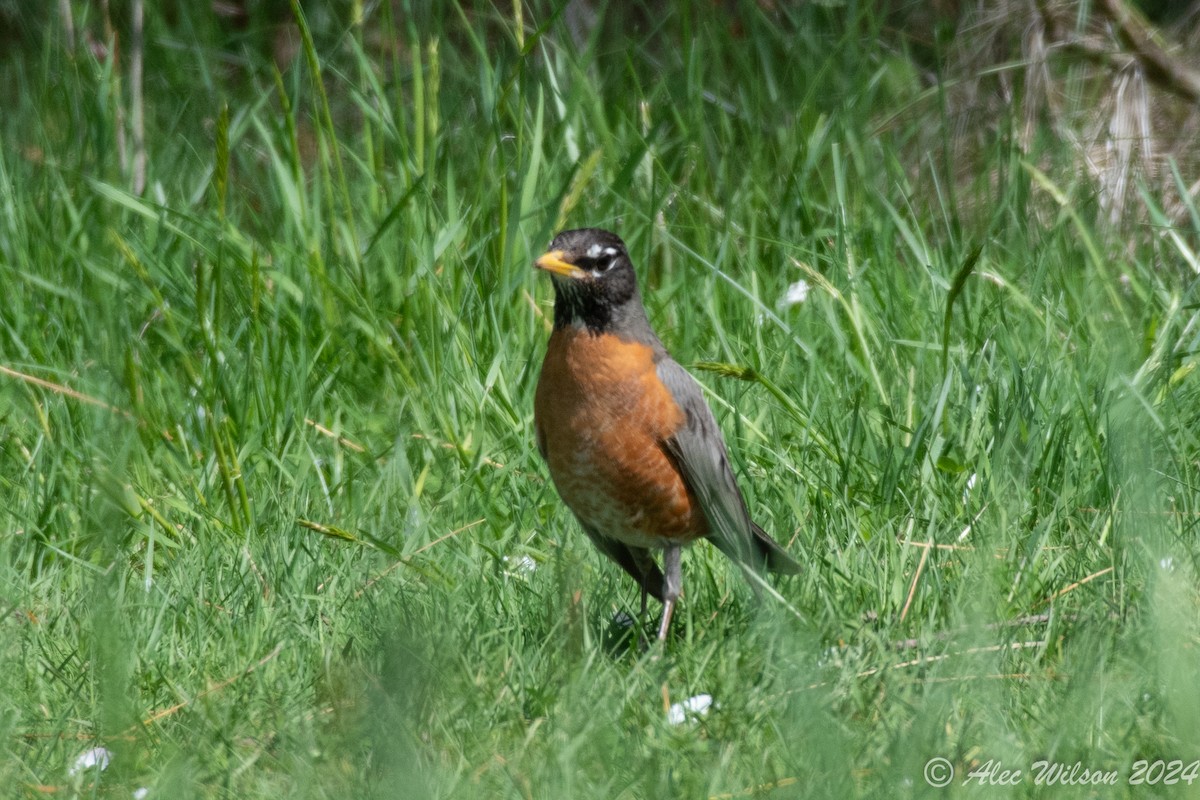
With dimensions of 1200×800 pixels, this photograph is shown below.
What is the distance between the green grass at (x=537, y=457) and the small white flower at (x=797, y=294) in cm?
11

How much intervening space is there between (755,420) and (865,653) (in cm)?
143

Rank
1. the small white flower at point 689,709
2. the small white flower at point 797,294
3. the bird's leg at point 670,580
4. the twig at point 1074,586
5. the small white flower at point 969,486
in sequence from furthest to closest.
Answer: the small white flower at point 797,294, the small white flower at point 969,486, the bird's leg at point 670,580, the twig at point 1074,586, the small white flower at point 689,709

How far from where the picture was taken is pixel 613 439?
3.35 metres

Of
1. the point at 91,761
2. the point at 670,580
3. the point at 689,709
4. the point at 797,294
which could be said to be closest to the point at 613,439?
the point at 670,580

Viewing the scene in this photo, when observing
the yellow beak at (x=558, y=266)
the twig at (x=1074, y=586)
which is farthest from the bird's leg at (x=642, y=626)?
the twig at (x=1074, y=586)

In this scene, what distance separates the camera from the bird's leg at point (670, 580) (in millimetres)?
3306

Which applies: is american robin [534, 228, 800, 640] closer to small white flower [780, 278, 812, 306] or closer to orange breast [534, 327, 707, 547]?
orange breast [534, 327, 707, 547]

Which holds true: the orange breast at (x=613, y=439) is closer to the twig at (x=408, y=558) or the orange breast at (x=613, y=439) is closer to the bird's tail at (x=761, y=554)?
the bird's tail at (x=761, y=554)

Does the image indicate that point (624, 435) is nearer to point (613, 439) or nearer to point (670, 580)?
point (613, 439)

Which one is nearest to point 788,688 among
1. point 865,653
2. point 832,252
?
point 865,653

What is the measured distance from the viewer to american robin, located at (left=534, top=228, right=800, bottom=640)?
3.36 meters

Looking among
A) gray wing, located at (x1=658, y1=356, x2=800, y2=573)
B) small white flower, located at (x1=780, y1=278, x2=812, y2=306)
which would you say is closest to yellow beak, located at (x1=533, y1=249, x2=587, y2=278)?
gray wing, located at (x1=658, y1=356, x2=800, y2=573)

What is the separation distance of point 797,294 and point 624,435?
5.54 feet

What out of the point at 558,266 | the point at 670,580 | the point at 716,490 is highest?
the point at 558,266
